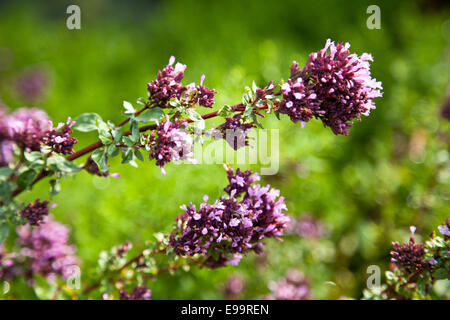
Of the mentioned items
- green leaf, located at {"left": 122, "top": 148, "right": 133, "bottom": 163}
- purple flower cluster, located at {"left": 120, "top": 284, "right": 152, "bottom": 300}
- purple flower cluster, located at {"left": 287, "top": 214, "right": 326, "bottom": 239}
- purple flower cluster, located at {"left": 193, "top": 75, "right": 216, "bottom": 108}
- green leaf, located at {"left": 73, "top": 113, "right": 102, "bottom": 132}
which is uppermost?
Answer: purple flower cluster, located at {"left": 193, "top": 75, "right": 216, "bottom": 108}

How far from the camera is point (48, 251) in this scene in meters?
1.38

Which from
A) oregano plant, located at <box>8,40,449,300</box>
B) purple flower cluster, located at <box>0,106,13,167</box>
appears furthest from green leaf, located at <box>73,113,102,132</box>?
purple flower cluster, located at <box>0,106,13,167</box>

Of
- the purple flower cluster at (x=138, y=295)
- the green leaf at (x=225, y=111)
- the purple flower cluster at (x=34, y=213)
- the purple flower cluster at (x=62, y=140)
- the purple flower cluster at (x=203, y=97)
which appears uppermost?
the purple flower cluster at (x=203, y=97)

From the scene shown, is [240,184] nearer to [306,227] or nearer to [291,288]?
[291,288]

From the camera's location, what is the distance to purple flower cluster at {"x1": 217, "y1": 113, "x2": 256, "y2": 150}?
0.93 m

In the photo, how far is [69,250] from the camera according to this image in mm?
1456

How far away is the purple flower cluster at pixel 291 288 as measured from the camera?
1496 millimetres

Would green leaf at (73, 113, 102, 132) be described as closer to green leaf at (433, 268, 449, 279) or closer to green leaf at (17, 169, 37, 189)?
green leaf at (17, 169, 37, 189)

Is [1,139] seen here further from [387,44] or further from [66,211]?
[387,44]

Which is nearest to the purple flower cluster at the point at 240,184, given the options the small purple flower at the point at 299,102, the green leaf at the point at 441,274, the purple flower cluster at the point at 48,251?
the small purple flower at the point at 299,102

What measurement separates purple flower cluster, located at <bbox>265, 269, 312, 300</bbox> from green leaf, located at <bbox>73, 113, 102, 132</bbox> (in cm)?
99

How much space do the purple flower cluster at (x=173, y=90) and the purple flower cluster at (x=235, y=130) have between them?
0.07 m

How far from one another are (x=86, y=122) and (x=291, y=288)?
1087 mm

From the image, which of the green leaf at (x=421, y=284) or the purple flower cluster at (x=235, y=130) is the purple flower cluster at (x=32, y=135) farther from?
the green leaf at (x=421, y=284)
